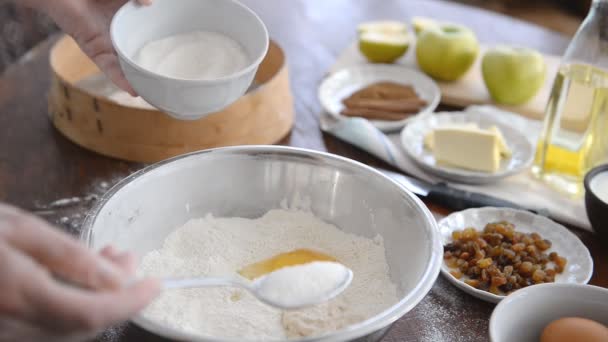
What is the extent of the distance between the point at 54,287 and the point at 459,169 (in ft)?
2.89

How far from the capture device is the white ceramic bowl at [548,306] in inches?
31.3

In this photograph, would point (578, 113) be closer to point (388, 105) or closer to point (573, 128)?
point (573, 128)

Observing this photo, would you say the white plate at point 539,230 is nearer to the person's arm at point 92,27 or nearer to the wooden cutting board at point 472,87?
the wooden cutting board at point 472,87

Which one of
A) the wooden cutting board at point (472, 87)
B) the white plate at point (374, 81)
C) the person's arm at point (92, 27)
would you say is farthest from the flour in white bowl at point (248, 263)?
the wooden cutting board at point (472, 87)

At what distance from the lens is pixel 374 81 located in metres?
1.58

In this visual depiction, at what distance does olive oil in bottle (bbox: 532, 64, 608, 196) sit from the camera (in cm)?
120

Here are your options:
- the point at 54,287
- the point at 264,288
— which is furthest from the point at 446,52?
the point at 54,287

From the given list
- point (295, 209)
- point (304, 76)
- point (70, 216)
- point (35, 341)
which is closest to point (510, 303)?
point (295, 209)

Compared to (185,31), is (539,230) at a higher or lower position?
lower

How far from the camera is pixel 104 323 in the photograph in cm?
56

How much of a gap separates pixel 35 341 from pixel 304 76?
111cm

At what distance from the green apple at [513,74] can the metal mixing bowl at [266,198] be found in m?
0.60

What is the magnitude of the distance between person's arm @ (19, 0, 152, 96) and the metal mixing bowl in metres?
0.21

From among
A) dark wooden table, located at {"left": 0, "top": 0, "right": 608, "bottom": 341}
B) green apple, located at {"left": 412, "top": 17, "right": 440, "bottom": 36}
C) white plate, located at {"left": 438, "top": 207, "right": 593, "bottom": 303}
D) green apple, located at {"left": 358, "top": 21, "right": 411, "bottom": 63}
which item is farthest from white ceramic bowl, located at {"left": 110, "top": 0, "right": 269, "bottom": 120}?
green apple, located at {"left": 412, "top": 17, "right": 440, "bottom": 36}
